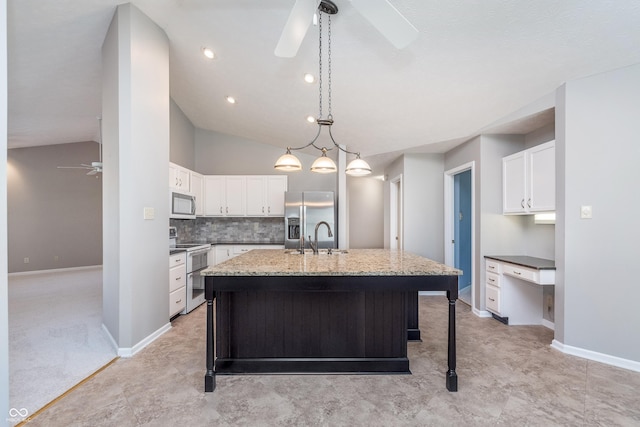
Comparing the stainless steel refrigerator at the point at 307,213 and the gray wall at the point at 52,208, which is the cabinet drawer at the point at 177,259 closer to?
the stainless steel refrigerator at the point at 307,213

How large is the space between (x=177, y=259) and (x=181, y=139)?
245 cm

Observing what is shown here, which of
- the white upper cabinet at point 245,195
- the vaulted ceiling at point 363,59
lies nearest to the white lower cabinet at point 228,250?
the white upper cabinet at point 245,195

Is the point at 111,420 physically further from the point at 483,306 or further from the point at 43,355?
the point at 483,306

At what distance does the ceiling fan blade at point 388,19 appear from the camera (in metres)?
1.69

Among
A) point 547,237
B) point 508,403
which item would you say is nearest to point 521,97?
point 547,237

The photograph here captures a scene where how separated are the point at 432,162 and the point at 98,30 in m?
4.54

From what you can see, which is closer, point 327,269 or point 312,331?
point 327,269

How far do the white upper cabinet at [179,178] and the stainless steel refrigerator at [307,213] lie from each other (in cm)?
153

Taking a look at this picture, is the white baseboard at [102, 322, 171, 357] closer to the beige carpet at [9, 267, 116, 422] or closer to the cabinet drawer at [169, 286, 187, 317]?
the beige carpet at [9, 267, 116, 422]

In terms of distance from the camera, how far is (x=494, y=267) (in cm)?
368

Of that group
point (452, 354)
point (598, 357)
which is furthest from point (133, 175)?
point (598, 357)

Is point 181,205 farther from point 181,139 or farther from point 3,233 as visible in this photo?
point 3,233

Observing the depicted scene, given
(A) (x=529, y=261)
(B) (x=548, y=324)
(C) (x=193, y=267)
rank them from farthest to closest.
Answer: (C) (x=193, y=267) < (B) (x=548, y=324) < (A) (x=529, y=261)

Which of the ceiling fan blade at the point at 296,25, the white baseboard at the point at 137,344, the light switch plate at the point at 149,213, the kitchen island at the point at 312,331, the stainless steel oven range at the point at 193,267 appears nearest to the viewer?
the ceiling fan blade at the point at 296,25
